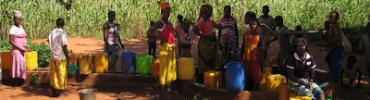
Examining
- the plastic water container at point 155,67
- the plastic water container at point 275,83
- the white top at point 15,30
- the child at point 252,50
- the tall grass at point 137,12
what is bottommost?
the plastic water container at point 275,83

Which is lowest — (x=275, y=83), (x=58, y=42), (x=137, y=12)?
(x=275, y=83)

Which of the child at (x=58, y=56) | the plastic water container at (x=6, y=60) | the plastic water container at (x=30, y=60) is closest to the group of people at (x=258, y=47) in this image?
the child at (x=58, y=56)

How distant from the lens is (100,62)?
9695 mm

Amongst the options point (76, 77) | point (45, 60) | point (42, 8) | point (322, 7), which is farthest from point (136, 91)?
point (322, 7)

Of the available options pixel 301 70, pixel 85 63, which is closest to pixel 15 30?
pixel 85 63

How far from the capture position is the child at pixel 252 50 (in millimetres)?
7777

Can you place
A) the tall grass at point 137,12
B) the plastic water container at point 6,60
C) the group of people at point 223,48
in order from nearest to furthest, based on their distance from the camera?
the group of people at point 223,48 → the plastic water container at point 6,60 → the tall grass at point 137,12

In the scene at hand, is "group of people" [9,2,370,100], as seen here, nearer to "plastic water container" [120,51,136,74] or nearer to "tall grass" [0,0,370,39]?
"plastic water container" [120,51,136,74]

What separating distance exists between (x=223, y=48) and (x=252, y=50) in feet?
5.67

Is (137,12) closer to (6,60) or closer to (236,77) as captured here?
(6,60)

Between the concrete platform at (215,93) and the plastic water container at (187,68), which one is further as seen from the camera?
the plastic water container at (187,68)

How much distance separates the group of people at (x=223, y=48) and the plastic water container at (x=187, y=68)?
184mm

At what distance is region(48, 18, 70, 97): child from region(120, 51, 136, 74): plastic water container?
1.10 metres

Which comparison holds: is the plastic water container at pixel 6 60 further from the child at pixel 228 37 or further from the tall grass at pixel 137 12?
the tall grass at pixel 137 12
